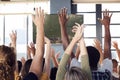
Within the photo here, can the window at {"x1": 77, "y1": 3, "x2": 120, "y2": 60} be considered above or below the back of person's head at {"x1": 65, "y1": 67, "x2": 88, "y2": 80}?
above

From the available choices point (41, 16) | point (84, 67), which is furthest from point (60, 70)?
point (41, 16)

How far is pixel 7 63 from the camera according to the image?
6.12ft

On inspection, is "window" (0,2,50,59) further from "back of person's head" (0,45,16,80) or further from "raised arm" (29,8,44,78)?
"back of person's head" (0,45,16,80)

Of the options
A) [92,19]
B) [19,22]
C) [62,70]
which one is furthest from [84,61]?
[19,22]

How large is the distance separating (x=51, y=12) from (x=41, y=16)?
6.28 m

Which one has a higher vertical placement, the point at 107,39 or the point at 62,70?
the point at 107,39

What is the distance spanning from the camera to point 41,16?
2.27 m

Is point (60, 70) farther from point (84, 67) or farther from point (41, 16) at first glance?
point (41, 16)

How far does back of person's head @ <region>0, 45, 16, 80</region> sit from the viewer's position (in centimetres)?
185

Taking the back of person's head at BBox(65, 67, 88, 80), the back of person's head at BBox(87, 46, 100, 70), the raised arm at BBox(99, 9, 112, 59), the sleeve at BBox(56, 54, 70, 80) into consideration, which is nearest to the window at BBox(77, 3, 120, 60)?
the raised arm at BBox(99, 9, 112, 59)

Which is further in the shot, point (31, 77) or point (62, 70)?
point (62, 70)

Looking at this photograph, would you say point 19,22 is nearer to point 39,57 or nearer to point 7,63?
point 39,57

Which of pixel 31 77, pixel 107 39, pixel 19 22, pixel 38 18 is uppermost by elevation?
pixel 19 22

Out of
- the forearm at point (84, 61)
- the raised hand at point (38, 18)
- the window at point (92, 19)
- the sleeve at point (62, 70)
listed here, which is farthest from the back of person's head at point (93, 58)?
the window at point (92, 19)
